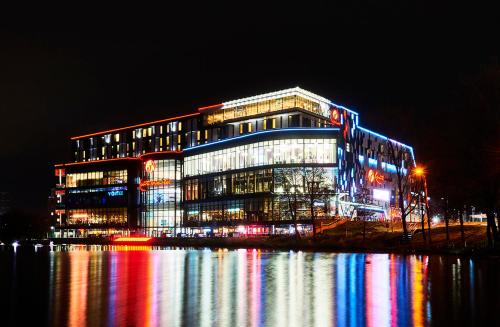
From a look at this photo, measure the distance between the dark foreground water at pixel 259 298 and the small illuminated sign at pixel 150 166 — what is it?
123 meters

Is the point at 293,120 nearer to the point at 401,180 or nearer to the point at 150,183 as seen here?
the point at 401,180

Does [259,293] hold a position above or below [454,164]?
below

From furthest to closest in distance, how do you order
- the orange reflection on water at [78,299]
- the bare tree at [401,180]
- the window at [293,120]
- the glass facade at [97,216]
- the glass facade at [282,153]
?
the glass facade at [97,216] → the window at [293,120] → the glass facade at [282,153] → the bare tree at [401,180] → the orange reflection on water at [78,299]

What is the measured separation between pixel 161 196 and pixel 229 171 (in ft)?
108

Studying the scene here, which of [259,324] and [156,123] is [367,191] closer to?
[156,123]

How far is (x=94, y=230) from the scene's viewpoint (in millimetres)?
176250

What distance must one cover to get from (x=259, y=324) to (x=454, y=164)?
140 ft

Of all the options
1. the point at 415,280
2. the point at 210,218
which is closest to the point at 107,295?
the point at 415,280

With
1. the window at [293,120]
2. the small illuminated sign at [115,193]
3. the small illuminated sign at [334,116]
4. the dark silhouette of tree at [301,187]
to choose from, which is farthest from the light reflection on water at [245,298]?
the small illuminated sign at [115,193]

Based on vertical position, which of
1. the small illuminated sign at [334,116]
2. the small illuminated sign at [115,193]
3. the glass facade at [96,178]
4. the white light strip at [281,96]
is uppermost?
the white light strip at [281,96]

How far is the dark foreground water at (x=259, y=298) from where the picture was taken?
782 inches

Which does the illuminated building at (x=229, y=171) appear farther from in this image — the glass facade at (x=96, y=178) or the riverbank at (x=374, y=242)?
the riverbank at (x=374, y=242)

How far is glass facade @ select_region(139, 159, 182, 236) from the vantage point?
158 meters

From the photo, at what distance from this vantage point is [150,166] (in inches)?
6422
